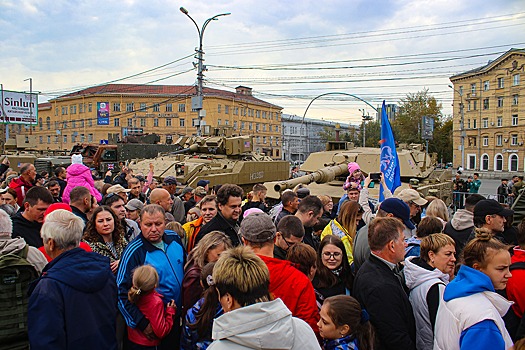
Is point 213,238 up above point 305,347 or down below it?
above

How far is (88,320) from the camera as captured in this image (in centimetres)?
314

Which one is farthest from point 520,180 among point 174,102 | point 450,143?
point 174,102

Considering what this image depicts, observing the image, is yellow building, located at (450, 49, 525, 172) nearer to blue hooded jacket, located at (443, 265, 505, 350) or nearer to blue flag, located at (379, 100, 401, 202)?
blue flag, located at (379, 100, 401, 202)

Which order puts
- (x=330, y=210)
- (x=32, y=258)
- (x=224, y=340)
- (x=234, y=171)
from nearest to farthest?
(x=224, y=340) → (x=32, y=258) → (x=330, y=210) → (x=234, y=171)

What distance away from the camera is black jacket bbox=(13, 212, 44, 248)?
15.7 feet

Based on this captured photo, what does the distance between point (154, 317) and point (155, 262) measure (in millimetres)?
568

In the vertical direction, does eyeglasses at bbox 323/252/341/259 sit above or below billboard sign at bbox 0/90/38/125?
below

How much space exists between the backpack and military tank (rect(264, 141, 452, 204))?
8.08m

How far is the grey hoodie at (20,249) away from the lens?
11.5ft

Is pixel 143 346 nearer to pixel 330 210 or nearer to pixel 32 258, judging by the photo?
pixel 32 258

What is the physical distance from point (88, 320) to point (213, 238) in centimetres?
123

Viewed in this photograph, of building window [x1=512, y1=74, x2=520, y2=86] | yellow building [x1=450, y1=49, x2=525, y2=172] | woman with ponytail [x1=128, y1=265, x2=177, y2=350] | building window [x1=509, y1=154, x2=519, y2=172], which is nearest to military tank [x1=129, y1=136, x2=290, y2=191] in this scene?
woman with ponytail [x1=128, y1=265, x2=177, y2=350]

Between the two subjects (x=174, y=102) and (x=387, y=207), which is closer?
(x=387, y=207)

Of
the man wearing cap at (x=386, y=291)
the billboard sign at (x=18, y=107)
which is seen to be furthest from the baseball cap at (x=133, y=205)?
the billboard sign at (x=18, y=107)
